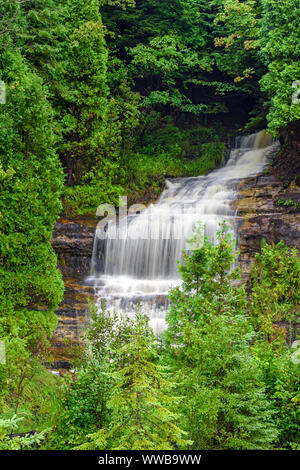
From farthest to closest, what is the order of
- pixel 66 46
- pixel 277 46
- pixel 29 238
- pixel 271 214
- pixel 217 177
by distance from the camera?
pixel 217 177 → pixel 66 46 → pixel 277 46 → pixel 271 214 → pixel 29 238

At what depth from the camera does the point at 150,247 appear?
14.0m

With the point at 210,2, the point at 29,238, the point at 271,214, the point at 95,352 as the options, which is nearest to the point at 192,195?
the point at 271,214

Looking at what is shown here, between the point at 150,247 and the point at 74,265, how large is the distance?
270 centimetres

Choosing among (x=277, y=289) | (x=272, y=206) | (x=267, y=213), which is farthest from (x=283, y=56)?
(x=277, y=289)

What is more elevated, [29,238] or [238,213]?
[238,213]

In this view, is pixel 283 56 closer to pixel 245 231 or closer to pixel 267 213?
pixel 267 213

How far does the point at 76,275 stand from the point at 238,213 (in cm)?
595

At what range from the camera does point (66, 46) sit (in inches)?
635

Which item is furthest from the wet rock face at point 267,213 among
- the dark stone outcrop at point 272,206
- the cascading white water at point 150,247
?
the cascading white water at point 150,247

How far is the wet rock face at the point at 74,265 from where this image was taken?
12.0 metres

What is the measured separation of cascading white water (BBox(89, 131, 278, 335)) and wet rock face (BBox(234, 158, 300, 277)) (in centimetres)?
51

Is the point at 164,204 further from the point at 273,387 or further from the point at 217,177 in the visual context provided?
the point at 273,387

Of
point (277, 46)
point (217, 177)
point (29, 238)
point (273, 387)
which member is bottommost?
point (273, 387)

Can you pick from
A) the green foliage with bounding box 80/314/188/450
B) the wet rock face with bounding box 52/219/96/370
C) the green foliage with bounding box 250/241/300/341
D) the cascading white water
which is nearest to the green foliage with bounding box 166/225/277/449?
the green foliage with bounding box 80/314/188/450
